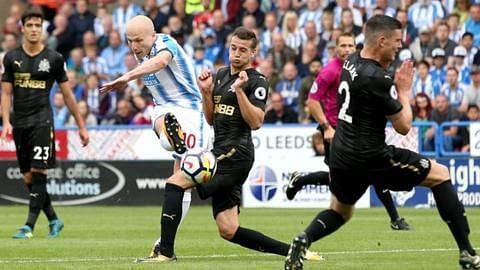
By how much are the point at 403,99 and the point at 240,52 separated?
2.04m

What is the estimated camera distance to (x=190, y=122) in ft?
41.1

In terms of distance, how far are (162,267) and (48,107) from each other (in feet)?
17.1

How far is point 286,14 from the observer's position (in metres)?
27.3

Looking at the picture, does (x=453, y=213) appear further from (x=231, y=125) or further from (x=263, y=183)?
(x=263, y=183)

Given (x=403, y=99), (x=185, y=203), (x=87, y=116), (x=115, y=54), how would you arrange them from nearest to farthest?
(x=403, y=99) < (x=185, y=203) < (x=87, y=116) < (x=115, y=54)

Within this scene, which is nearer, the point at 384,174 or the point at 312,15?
the point at 384,174

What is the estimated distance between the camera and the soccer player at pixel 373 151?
10.2m

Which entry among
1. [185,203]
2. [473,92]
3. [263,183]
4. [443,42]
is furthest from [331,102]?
[443,42]

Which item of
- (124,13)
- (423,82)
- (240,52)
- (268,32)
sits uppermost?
(240,52)

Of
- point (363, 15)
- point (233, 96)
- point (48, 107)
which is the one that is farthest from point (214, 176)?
point (363, 15)

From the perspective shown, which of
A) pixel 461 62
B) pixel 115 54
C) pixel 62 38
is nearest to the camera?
pixel 461 62

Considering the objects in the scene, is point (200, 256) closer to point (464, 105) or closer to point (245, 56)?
point (245, 56)

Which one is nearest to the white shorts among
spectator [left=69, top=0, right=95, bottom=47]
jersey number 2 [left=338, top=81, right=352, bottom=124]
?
jersey number 2 [left=338, top=81, right=352, bottom=124]

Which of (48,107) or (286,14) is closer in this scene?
(48,107)
